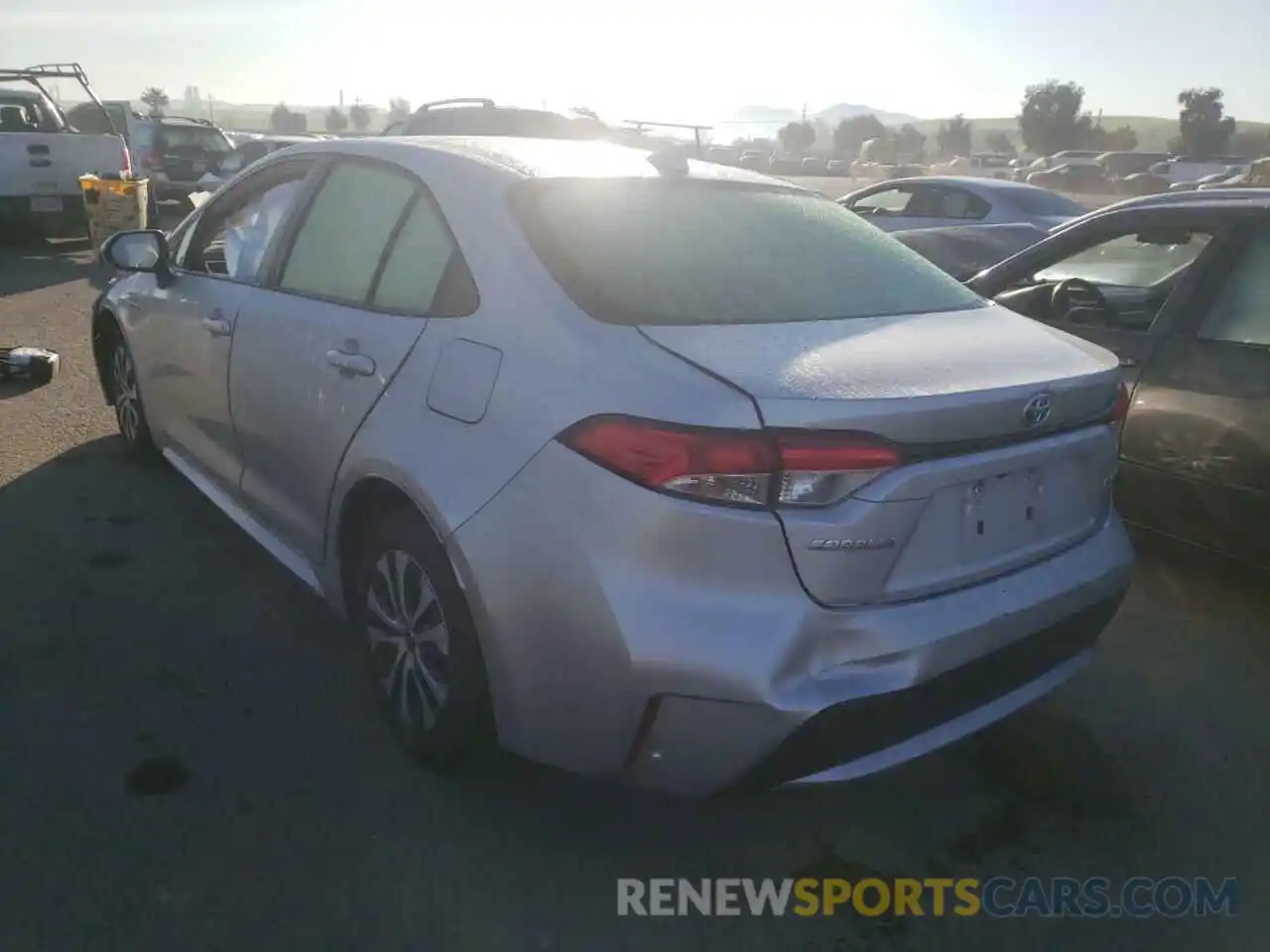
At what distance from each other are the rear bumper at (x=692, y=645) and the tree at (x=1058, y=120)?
79.6m

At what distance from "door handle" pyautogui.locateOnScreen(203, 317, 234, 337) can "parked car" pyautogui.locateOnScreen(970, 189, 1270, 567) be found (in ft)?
10.1

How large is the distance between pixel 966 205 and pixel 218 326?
7.90 m

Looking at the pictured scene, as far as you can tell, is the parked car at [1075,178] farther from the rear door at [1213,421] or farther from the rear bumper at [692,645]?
the rear bumper at [692,645]

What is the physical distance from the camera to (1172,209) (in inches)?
159

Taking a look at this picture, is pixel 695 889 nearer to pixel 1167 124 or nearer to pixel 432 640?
pixel 432 640

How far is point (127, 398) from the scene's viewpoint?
4.95m

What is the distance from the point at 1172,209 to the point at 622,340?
2792 mm

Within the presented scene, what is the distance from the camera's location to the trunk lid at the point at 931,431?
6.86ft

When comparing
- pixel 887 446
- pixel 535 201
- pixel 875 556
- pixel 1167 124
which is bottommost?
pixel 1167 124

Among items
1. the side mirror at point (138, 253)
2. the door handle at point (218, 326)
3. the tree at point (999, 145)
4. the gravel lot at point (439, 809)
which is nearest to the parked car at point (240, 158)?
the side mirror at point (138, 253)

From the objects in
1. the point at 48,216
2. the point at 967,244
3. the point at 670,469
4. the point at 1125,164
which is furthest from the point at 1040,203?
the point at 1125,164

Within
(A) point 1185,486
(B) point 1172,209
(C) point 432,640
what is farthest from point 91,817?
(B) point 1172,209

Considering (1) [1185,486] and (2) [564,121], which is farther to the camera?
(2) [564,121]

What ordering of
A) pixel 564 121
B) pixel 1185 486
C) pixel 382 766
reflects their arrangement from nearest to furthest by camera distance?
pixel 382 766, pixel 1185 486, pixel 564 121
